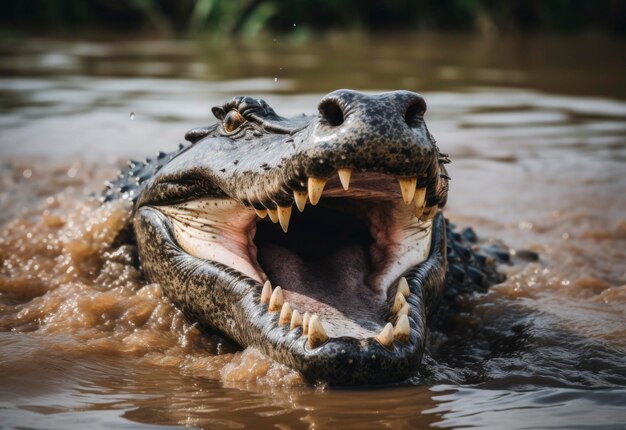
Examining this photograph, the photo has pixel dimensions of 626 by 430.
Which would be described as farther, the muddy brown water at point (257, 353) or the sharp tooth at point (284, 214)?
the sharp tooth at point (284, 214)

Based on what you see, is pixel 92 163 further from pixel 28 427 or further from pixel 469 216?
pixel 28 427

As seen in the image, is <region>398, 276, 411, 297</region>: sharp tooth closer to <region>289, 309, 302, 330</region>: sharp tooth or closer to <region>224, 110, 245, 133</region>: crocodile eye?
<region>289, 309, 302, 330</region>: sharp tooth

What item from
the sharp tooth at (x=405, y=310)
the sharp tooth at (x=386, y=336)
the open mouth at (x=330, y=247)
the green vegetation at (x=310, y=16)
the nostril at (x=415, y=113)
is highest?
the green vegetation at (x=310, y=16)

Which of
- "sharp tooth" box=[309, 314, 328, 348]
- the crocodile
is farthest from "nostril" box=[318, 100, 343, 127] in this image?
"sharp tooth" box=[309, 314, 328, 348]

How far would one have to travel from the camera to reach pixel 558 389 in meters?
2.72

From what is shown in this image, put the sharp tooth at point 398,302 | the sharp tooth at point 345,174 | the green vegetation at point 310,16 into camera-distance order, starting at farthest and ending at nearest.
Result: 1. the green vegetation at point 310,16
2. the sharp tooth at point 398,302
3. the sharp tooth at point 345,174

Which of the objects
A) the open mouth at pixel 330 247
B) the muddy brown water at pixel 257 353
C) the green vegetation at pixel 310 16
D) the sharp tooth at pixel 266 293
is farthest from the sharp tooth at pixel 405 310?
the green vegetation at pixel 310 16

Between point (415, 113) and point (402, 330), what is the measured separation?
0.67 metres

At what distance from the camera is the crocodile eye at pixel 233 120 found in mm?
3340

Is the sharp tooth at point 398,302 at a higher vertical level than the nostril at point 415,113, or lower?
lower

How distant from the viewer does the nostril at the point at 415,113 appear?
2.61 metres

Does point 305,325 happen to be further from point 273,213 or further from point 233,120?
point 233,120

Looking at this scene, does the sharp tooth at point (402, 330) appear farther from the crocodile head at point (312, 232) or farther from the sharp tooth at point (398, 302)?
the sharp tooth at point (398, 302)

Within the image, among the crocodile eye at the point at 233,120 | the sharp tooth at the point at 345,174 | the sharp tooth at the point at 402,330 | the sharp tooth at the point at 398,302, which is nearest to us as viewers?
the sharp tooth at the point at 345,174
